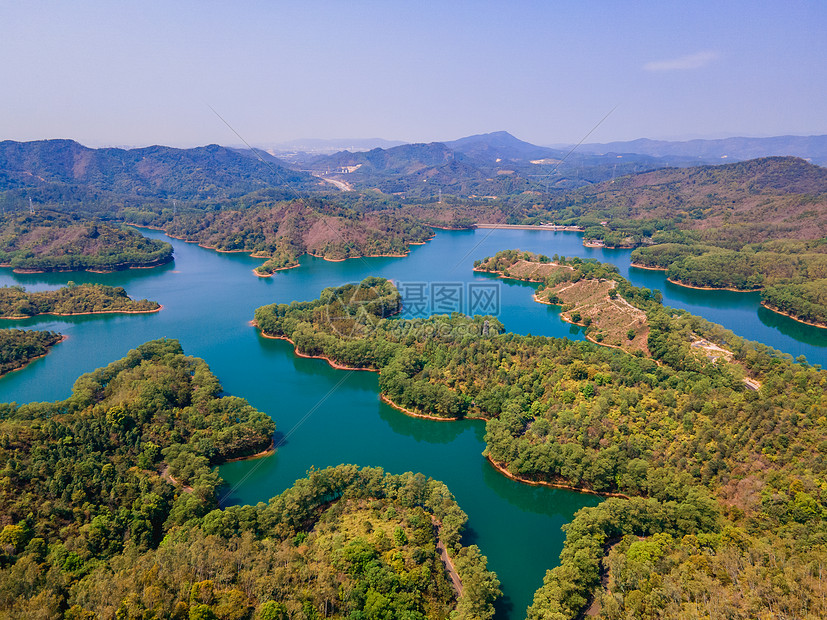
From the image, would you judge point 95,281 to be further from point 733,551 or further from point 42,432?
point 733,551

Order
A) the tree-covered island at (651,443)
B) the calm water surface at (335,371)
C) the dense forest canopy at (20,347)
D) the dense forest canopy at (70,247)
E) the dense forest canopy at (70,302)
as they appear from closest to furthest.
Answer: the tree-covered island at (651,443)
the calm water surface at (335,371)
the dense forest canopy at (20,347)
the dense forest canopy at (70,302)
the dense forest canopy at (70,247)

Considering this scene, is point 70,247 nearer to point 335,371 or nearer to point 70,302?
point 70,302

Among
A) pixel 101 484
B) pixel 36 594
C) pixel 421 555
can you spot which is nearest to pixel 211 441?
pixel 101 484

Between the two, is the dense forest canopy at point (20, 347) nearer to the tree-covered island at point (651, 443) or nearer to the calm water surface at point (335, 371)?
the calm water surface at point (335, 371)

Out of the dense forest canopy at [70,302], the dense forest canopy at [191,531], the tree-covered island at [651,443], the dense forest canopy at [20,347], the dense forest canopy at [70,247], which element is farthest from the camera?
the dense forest canopy at [70,247]

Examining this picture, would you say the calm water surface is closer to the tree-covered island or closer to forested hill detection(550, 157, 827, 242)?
the tree-covered island

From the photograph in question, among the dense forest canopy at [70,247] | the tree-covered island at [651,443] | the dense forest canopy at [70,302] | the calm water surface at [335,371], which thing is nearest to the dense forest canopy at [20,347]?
the calm water surface at [335,371]
